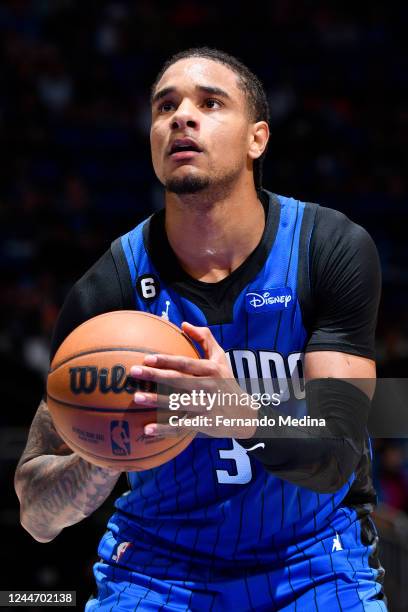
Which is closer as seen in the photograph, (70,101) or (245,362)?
(245,362)

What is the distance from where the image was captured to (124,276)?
3539 millimetres

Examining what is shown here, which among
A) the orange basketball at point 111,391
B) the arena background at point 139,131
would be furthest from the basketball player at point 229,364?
the arena background at point 139,131

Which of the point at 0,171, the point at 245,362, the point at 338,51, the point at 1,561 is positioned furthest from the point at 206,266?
the point at 338,51

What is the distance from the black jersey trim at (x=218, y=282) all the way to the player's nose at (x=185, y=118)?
46 cm

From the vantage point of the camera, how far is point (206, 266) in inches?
141

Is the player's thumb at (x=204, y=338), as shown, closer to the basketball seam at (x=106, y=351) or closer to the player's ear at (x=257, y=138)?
the basketball seam at (x=106, y=351)

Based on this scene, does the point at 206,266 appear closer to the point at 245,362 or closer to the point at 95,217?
the point at 245,362

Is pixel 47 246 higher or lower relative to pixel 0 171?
lower

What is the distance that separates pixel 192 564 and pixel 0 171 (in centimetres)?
834

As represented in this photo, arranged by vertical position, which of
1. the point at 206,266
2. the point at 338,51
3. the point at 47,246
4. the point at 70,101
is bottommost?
the point at 206,266

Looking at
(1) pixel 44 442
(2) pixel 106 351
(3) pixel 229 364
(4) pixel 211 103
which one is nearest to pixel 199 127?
(4) pixel 211 103

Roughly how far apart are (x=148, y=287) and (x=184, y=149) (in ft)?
1.76

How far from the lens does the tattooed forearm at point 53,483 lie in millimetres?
3477

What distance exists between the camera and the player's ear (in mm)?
3701
